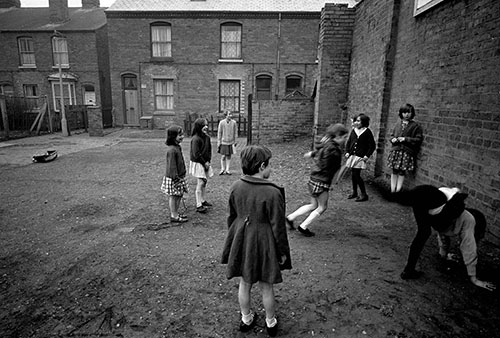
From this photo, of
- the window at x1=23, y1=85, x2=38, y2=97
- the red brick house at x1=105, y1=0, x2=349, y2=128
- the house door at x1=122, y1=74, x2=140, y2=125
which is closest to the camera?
the red brick house at x1=105, y1=0, x2=349, y2=128

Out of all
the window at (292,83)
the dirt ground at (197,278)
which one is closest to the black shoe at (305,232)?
the dirt ground at (197,278)

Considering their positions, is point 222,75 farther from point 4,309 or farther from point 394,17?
point 4,309

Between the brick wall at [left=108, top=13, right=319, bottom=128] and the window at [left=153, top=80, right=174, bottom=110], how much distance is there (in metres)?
0.36

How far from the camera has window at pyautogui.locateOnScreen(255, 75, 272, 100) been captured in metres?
20.0

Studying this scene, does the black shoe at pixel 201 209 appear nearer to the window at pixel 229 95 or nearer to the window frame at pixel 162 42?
the window at pixel 229 95

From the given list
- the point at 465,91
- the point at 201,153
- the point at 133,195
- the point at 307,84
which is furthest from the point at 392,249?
the point at 307,84

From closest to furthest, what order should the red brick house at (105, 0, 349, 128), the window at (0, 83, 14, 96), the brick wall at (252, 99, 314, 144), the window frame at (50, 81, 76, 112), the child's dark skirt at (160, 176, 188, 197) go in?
the child's dark skirt at (160, 176, 188, 197) < the brick wall at (252, 99, 314, 144) < the red brick house at (105, 0, 349, 128) < the window frame at (50, 81, 76, 112) < the window at (0, 83, 14, 96)

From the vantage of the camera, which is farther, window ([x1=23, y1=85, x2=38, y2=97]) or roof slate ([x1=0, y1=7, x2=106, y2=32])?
window ([x1=23, y1=85, x2=38, y2=97])

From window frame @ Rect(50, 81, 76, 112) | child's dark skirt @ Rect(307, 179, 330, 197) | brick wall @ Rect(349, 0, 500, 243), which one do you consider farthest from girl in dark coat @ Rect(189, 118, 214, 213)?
window frame @ Rect(50, 81, 76, 112)

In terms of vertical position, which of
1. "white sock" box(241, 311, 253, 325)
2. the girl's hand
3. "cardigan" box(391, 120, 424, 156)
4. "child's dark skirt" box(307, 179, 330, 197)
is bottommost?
"white sock" box(241, 311, 253, 325)

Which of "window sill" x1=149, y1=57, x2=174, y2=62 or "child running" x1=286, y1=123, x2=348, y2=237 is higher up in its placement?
"window sill" x1=149, y1=57, x2=174, y2=62

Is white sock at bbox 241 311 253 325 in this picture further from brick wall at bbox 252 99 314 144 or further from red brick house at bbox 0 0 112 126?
red brick house at bbox 0 0 112 126

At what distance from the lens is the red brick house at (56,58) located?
71.1ft

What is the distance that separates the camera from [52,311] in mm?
3014
